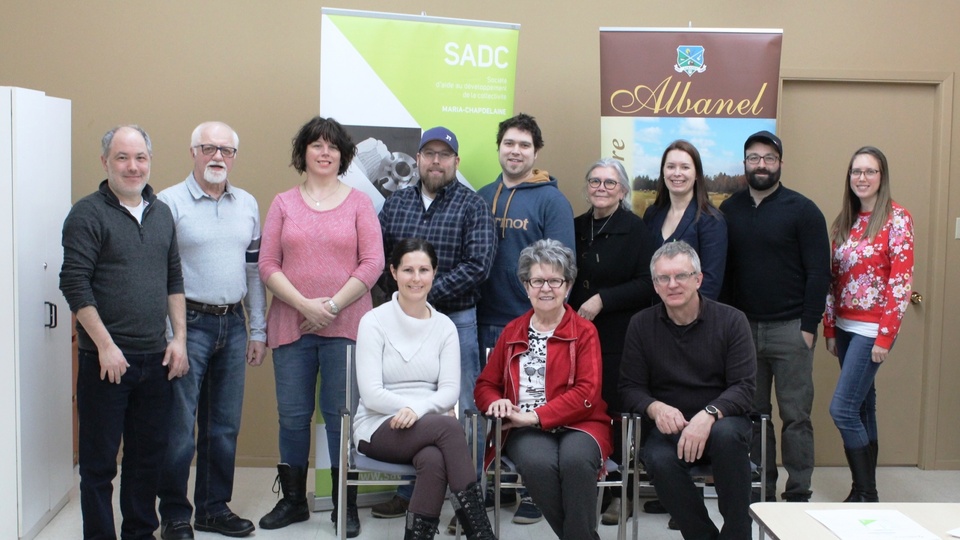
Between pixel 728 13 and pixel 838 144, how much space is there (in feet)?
2.96

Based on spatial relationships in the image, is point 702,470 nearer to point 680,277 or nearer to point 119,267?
point 680,277

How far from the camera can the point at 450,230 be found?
3.63 metres

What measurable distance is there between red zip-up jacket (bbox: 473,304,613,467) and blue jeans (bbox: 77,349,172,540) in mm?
1201

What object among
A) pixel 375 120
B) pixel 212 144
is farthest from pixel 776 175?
pixel 212 144

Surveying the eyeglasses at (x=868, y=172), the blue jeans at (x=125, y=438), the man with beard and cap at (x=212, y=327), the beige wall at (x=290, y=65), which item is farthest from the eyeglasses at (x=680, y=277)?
the blue jeans at (x=125, y=438)

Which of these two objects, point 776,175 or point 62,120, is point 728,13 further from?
point 62,120

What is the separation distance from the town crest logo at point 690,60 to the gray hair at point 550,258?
120 centimetres

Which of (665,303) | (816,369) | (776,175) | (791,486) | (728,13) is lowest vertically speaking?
(791,486)

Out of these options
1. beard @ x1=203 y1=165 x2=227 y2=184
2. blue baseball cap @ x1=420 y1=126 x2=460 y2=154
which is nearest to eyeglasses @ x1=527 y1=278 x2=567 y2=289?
blue baseball cap @ x1=420 y1=126 x2=460 y2=154

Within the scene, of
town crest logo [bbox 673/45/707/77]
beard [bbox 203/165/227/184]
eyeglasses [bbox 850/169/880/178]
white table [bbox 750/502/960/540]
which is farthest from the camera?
town crest logo [bbox 673/45/707/77]

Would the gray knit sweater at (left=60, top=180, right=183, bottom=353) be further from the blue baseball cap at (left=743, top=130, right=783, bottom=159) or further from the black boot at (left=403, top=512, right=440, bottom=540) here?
the blue baseball cap at (left=743, top=130, right=783, bottom=159)

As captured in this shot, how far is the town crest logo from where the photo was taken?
397cm

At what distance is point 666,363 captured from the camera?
322 cm

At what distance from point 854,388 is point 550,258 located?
155cm
